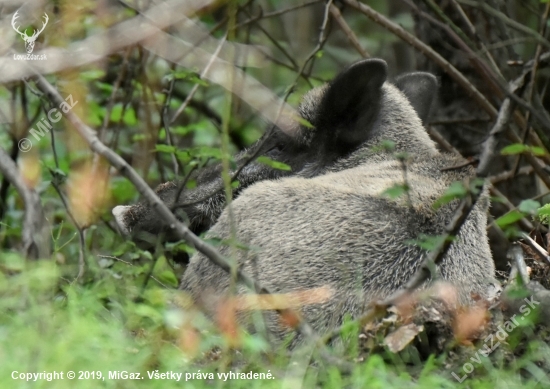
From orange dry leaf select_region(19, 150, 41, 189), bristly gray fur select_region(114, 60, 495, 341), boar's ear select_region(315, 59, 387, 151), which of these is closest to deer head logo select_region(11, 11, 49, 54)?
orange dry leaf select_region(19, 150, 41, 189)

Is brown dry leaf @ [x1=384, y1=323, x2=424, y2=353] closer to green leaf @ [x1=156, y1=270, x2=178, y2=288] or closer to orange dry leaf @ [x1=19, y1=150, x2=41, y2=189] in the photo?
green leaf @ [x1=156, y1=270, x2=178, y2=288]

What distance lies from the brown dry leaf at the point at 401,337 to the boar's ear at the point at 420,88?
9.51ft

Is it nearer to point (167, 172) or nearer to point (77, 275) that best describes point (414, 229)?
point (77, 275)

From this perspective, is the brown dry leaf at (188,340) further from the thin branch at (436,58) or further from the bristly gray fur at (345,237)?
the thin branch at (436,58)

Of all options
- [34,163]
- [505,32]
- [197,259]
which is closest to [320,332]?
[197,259]

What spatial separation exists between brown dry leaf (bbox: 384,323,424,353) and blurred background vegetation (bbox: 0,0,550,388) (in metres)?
0.08

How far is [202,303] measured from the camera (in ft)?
14.1

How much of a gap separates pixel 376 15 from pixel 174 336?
3632mm

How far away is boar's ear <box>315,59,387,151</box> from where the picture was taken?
17.5 feet

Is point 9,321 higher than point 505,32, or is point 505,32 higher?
point 505,32

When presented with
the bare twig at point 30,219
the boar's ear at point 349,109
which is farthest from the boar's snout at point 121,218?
the boar's ear at point 349,109

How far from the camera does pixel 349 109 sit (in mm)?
5496

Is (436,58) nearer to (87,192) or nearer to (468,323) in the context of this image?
(87,192)

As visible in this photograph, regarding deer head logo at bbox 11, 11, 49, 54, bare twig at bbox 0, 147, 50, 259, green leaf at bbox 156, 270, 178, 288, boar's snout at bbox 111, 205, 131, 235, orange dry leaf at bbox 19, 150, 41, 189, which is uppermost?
deer head logo at bbox 11, 11, 49, 54
